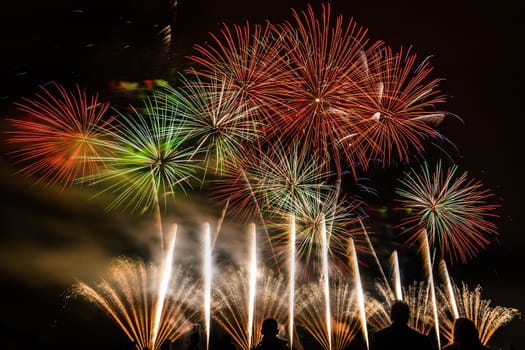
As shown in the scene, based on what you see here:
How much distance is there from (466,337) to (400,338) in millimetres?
834

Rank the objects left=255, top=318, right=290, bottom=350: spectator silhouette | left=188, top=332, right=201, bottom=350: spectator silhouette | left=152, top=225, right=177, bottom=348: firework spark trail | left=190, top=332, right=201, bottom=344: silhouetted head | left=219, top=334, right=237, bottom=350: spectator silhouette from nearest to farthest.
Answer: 1. left=255, top=318, right=290, bottom=350: spectator silhouette
2. left=219, top=334, right=237, bottom=350: spectator silhouette
3. left=188, top=332, right=201, bottom=350: spectator silhouette
4. left=190, top=332, right=201, bottom=344: silhouetted head
5. left=152, top=225, right=177, bottom=348: firework spark trail

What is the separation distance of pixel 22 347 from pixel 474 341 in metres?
8.75

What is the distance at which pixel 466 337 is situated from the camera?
5195 millimetres

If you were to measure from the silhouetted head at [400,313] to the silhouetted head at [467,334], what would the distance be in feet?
2.13

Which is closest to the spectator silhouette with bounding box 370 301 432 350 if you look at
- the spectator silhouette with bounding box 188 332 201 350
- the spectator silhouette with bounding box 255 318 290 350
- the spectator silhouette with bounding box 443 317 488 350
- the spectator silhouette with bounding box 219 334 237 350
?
the spectator silhouette with bounding box 443 317 488 350

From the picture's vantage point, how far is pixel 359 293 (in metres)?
26.7

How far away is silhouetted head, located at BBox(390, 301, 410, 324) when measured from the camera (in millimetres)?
5234

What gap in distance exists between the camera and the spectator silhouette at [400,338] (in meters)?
5.04

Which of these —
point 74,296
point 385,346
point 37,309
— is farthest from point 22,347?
point 74,296

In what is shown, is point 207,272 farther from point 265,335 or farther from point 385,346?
point 385,346

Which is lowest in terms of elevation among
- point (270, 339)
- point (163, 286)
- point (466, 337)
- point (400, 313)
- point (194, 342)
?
point (466, 337)

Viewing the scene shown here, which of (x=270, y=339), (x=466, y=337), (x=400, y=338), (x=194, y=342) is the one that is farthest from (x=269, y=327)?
(x=194, y=342)

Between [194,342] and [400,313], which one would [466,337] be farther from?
[194,342]

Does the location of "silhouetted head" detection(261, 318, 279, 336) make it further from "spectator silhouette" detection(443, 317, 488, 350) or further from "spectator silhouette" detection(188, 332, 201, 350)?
"spectator silhouette" detection(188, 332, 201, 350)
